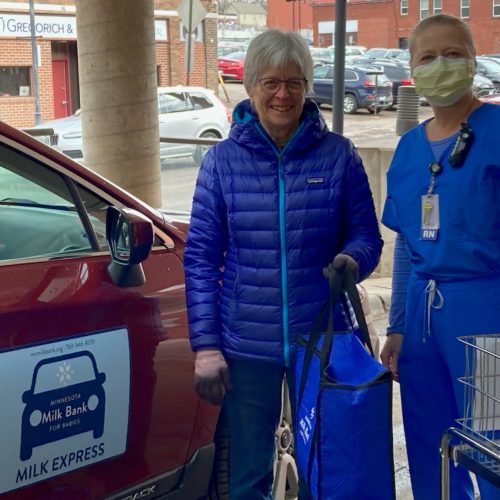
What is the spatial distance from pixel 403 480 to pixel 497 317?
68.9 inches

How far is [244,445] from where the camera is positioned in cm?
297

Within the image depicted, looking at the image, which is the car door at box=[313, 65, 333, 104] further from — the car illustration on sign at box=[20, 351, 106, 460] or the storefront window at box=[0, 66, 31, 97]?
the car illustration on sign at box=[20, 351, 106, 460]

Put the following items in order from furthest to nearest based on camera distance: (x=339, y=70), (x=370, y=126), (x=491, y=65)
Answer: (x=491, y=65) → (x=370, y=126) → (x=339, y=70)

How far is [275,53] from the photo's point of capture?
107 inches

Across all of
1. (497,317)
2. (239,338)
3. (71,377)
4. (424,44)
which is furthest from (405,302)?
(71,377)

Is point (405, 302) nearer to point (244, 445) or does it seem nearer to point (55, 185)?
point (244, 445)

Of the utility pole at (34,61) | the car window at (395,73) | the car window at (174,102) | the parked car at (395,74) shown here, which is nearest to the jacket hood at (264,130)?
the car window at (174,102)

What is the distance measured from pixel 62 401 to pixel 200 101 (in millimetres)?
17079

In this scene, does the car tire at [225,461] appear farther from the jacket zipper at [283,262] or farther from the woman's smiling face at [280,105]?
the woman's smiling face at [280,105]

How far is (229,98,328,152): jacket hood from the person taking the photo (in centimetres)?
275

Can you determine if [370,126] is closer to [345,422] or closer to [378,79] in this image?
[378,79]

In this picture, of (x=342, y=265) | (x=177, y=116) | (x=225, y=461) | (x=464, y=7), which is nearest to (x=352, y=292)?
(x=342, y=265)

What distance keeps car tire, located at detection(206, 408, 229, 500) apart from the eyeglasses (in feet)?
4.36

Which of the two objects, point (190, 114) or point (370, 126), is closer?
point (190, 114)
